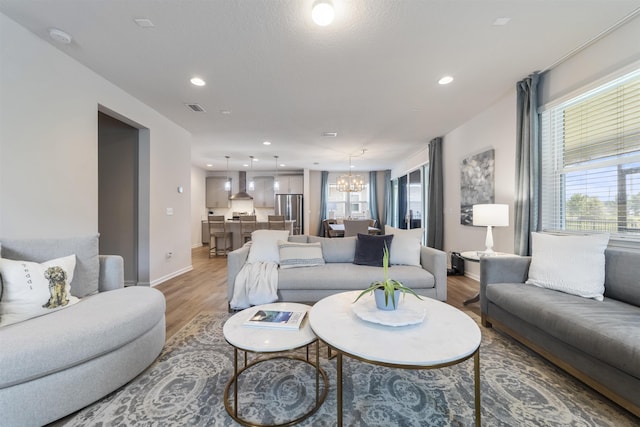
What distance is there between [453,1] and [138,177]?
4274 millimetres

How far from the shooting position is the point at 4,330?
1339 millimetres

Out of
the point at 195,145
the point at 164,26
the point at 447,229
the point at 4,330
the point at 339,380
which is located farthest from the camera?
the point at 195,145

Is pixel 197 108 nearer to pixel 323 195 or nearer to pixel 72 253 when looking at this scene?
pixel 72 253

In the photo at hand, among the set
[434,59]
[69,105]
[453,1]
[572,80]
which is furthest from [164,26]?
[572,80]

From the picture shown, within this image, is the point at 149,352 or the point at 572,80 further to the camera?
the point at 572,80

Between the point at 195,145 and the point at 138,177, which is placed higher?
the point at 195,145

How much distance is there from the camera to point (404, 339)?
1.25 m

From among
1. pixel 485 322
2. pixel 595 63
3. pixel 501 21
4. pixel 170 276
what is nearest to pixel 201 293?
pixel 170 276

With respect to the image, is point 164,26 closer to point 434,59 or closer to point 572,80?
point 434,59

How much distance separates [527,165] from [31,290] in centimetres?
→ 447

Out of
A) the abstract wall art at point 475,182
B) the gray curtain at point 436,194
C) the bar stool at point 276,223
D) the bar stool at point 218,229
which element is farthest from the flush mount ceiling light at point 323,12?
the bar stool at point 218,229

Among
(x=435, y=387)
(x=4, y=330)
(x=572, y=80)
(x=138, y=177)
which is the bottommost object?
(x=435, y=387)

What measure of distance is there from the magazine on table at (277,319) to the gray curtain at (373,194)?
25.6 feet

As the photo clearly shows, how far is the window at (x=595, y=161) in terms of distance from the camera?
2118 millimetres
